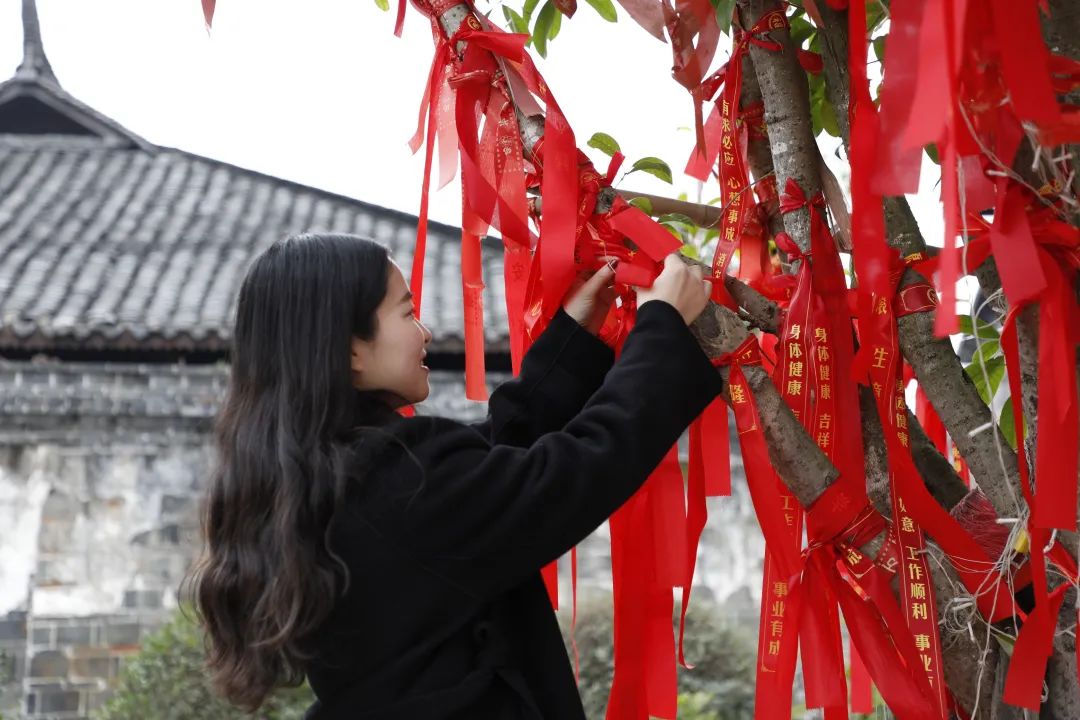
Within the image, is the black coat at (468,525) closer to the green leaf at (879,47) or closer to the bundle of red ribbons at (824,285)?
the bundle of red ribbons at (824,285)

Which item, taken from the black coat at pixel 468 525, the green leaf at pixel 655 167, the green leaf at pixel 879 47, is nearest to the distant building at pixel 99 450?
the green leaf at pixel 655 167

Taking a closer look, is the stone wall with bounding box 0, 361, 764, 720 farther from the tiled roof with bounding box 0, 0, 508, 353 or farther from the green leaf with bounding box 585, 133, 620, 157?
the green leaf with bounding box 585, 133, 620, 157

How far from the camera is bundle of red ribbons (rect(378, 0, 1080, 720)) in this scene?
36.9 inches

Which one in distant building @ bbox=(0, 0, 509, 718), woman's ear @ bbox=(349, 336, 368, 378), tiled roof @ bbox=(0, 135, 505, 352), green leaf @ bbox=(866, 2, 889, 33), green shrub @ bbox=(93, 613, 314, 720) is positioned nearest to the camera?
woman's ear @ bbox=(349, 336, 368, 378)

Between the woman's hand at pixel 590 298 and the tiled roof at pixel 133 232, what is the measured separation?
3845 millimetres

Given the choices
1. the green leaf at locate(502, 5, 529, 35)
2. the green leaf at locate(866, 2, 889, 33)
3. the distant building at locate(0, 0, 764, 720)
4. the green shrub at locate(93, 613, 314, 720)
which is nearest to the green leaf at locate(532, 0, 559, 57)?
the green leaf at locate(502, 5, 529, 35)

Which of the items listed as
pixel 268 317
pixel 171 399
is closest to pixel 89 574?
pixel 171 399

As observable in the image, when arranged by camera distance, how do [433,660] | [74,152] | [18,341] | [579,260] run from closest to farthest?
[433,660], [579,260], [18,341], [74,152]

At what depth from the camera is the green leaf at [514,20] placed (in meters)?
1.68

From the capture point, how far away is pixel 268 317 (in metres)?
1.30

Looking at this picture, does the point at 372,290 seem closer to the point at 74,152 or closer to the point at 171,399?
the point at 171,399

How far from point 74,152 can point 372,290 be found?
7.53 meters

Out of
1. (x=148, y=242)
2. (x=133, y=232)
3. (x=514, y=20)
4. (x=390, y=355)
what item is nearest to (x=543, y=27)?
(x=514, y=20)

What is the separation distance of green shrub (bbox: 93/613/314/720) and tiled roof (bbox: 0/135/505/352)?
1315 millimetres
